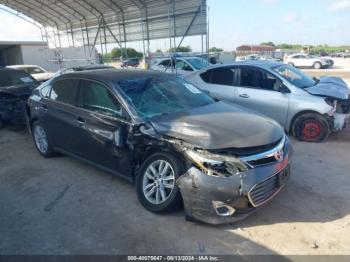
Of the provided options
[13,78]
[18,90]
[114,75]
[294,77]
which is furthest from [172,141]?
[13,78]

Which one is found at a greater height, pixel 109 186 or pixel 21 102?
A: pixel 21 102

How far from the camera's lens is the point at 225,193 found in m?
2.94

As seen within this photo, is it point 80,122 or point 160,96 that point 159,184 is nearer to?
point 160,96

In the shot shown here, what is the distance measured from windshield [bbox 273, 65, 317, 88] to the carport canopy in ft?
22.8

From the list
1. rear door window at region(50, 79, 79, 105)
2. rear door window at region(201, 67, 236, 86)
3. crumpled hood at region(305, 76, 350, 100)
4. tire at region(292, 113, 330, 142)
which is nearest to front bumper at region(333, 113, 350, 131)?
tire at region(292, 113, 330, 142)

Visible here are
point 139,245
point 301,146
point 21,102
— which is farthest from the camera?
point 21,102

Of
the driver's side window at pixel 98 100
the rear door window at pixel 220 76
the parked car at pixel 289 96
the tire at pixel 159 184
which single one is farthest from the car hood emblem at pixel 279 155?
the rear door window at pixel 220 76

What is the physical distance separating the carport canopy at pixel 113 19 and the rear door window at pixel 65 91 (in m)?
8.95

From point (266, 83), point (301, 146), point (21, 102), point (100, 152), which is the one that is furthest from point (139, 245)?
point (21, 102)

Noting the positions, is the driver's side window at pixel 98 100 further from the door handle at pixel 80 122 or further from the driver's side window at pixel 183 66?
the driver's side window at pixel 183 66

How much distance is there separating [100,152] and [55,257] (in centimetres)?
152

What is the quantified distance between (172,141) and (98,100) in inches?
57.2

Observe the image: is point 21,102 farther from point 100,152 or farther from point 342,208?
point 342,208

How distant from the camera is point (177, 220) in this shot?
3365 millimetres
